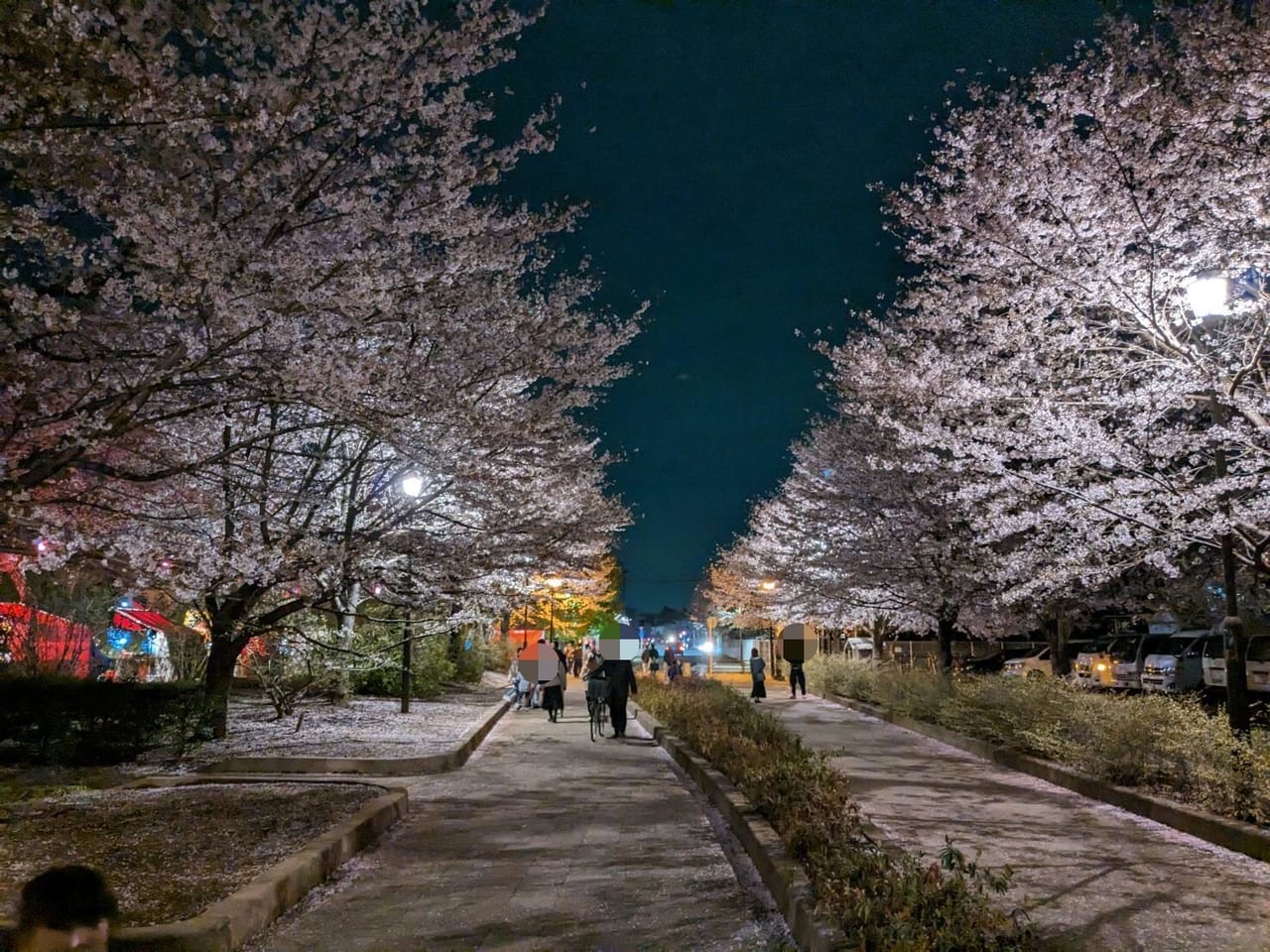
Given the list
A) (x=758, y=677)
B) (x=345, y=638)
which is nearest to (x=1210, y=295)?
(x=345, y=638)

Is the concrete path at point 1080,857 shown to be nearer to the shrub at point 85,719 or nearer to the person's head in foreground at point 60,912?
the person's head in foreground at point 60,912

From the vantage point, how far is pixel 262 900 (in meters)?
5.69

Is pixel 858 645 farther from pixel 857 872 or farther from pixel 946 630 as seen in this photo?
pixel 857 872

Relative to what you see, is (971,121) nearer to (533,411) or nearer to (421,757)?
(533,411)

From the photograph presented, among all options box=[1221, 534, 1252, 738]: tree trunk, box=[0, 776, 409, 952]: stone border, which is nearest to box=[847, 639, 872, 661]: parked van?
box=[1221, 534, 1252, 738]: tree trunk

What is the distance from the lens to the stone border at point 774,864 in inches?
195

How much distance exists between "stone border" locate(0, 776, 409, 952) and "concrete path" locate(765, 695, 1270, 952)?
13.9ft

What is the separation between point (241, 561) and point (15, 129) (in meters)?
6.21

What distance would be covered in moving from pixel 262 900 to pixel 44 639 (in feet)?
44.0

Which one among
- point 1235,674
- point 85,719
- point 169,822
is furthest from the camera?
point 85,719

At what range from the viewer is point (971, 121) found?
1173 cm

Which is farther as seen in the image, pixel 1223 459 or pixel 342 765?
pixel 342 765

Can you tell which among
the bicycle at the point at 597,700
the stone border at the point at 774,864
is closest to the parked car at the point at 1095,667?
the bicycle at the point at 597,700

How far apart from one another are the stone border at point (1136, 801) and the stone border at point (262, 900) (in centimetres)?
696
